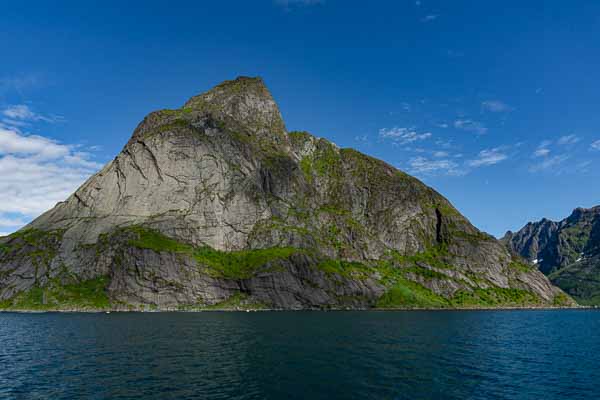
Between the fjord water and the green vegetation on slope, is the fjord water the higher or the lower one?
the lower one

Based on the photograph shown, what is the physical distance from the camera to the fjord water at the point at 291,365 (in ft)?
150

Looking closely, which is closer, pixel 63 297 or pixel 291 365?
pixel 291 365

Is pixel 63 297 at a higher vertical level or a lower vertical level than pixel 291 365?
higher

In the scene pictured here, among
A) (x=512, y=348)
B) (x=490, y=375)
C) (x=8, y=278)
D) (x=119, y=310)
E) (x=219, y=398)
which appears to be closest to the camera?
(x=219, y=398)

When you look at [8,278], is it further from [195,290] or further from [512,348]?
[512,348]

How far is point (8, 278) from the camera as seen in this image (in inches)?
7741

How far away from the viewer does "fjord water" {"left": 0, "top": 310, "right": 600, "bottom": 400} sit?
150 feet

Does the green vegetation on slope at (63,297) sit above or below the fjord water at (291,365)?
above

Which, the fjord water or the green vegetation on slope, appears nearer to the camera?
the fjord water

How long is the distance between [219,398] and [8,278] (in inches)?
8199

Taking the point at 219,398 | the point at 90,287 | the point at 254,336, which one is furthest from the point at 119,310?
the point at 219,398

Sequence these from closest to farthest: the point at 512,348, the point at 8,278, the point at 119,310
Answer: the point at 512,348 → the point at 119,310 → the point at 8,278

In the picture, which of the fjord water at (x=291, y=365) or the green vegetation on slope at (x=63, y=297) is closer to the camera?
the fjord water at (x=291, y=365)

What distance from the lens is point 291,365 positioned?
58.0 m
